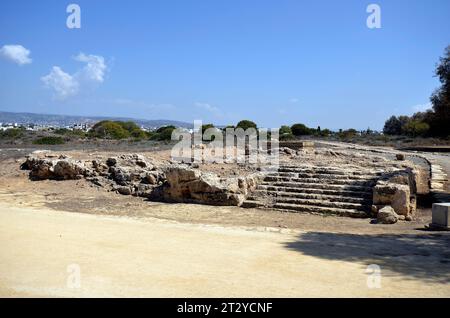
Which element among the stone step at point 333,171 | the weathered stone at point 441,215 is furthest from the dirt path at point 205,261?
the stone step at point 333,171

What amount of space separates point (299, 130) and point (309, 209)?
134 feet

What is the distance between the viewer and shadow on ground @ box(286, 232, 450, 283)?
532 centimetres

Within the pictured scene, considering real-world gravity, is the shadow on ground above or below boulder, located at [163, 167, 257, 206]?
below

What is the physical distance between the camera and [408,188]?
1076cm

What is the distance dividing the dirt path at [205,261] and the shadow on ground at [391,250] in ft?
0.05

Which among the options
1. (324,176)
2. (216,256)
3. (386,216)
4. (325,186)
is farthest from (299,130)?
(216,256)

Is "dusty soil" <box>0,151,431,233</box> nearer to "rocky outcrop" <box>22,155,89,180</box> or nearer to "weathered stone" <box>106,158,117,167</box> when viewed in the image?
"rocky outcrop" <box>22,155,89,180</box>

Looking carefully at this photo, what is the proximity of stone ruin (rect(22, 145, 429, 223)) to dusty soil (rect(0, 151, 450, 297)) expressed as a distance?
0.97m

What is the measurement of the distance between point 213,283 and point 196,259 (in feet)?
3.61

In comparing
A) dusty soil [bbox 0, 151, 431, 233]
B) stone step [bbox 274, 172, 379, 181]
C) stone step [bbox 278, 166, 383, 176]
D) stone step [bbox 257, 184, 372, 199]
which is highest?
stone step [bbox 278, 166, 383, 176]

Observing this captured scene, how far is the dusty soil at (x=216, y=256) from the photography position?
443cm

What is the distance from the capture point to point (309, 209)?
36.7ft

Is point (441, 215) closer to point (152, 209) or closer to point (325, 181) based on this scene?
point (325, 181)

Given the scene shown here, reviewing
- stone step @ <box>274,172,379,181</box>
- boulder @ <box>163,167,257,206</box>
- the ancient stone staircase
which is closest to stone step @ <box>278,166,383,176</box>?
the ancient stone staircase
